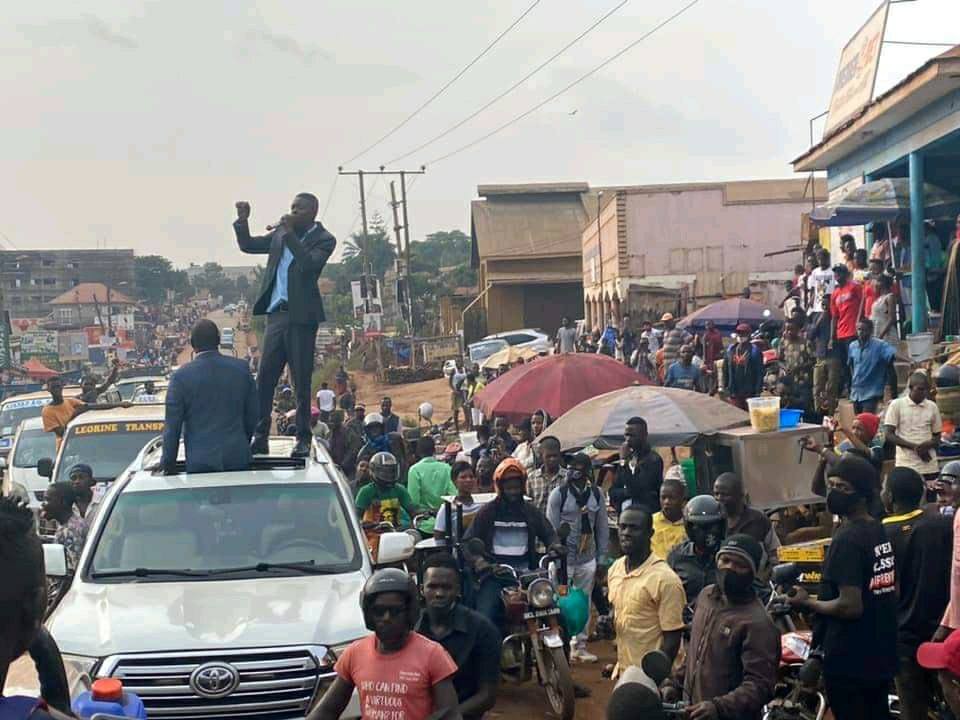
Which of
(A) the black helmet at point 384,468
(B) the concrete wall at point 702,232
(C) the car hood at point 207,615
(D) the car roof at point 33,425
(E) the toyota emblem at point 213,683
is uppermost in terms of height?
(B) the concrete wall at point 702,232

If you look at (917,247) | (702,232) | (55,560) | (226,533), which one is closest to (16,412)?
(917,247)

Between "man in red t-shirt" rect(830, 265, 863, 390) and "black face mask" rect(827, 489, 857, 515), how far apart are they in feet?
32.0

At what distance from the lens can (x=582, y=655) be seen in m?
9.91

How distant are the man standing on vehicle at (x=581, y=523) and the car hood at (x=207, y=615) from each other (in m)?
3.20

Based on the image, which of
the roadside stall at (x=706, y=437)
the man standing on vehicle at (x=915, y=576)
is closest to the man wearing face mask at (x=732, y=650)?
→ the man standing on vehicle at (x=915, y=576)

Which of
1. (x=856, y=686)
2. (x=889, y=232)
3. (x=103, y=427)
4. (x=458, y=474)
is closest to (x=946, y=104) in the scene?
(x=889, y=232)

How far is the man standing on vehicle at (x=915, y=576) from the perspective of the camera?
21.2 ft

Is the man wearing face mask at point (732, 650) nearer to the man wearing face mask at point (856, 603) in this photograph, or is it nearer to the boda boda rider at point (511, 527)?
the man wearing face mask at point (856, 603)

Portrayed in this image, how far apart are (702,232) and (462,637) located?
107 ft

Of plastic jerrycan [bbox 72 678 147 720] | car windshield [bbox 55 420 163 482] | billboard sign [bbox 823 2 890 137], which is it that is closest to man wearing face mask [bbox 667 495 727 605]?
plastic jerrycan [bbox 72 678 147 720]

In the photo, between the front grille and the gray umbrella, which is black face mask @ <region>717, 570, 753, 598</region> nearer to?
the front grille

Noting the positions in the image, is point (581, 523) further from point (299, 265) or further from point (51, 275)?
point (51, 275)

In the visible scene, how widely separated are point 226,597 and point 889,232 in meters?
14.3

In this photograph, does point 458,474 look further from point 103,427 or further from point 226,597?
point 103,427
